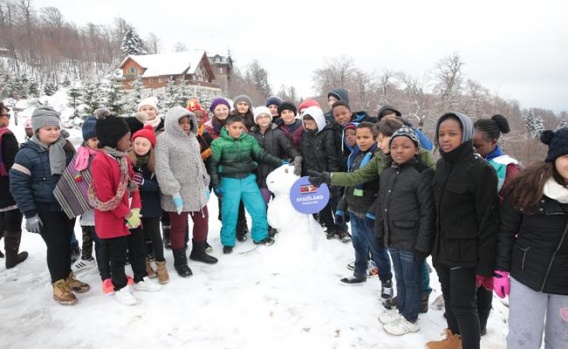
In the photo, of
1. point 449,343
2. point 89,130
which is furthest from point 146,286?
point 449,343

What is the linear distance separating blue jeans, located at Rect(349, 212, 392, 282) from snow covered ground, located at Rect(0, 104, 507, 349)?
264mm

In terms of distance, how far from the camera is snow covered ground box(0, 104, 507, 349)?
2.98 metres

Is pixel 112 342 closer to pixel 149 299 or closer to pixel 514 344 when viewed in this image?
pixel 149 299

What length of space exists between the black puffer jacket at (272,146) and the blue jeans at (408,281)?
2492 mm

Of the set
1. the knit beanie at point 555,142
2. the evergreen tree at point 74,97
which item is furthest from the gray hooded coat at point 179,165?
the evergreen tree at point 74,97

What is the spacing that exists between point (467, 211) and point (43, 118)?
4.25 m

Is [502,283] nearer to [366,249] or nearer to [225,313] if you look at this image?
[366,249]

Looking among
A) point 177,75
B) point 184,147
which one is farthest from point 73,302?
point 177,75

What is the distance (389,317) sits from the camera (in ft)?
10.7

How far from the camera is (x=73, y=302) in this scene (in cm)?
353

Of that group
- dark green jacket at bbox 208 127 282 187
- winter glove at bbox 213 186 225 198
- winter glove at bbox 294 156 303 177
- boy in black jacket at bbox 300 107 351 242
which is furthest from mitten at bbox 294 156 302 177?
winter glove at bbox 213 186 225 198

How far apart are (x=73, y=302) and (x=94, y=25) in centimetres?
7573

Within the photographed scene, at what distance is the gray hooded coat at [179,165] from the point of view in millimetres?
3980

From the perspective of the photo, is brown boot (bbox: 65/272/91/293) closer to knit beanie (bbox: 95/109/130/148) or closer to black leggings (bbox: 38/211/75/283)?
black leggings (bbox: 38/211/75/283)
